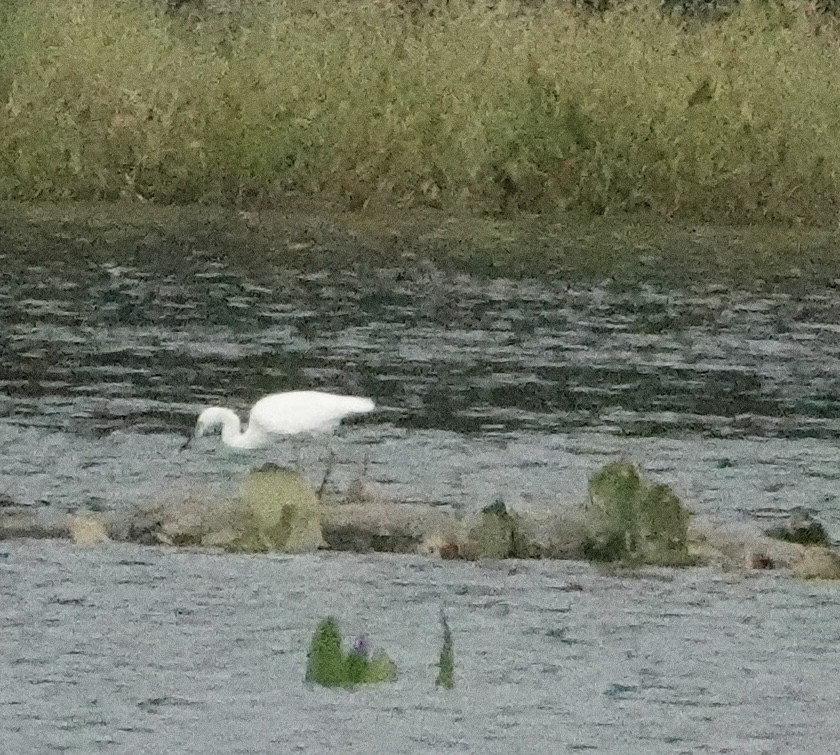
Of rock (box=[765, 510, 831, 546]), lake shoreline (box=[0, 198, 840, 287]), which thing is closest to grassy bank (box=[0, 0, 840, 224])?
lake shoreline (box=[0, 198, 840, 287])

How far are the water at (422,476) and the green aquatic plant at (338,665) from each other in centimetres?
3

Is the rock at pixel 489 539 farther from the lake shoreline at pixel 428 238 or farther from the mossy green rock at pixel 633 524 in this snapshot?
the lake shoreline at pixel 428 238

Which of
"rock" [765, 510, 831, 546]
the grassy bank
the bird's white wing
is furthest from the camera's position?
the grassy bank

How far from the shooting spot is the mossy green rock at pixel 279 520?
3326 mm

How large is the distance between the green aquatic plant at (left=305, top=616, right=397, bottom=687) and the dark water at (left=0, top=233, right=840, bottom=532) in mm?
879

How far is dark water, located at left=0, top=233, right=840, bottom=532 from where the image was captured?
3902 mm

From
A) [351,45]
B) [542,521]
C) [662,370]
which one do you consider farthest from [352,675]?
[351,45]

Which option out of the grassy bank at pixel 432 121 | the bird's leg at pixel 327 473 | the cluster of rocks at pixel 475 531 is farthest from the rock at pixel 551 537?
the grassy bank at pixel 432 121

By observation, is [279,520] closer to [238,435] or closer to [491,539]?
[491,539]

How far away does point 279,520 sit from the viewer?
335 cm

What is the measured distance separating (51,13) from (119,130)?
3.31 feet

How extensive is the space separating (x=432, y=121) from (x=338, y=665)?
14.3ft

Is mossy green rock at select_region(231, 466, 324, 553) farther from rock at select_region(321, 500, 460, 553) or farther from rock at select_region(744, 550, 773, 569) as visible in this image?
rock at select_region(744, 550, 773, 569)

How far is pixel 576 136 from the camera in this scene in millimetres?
6949
